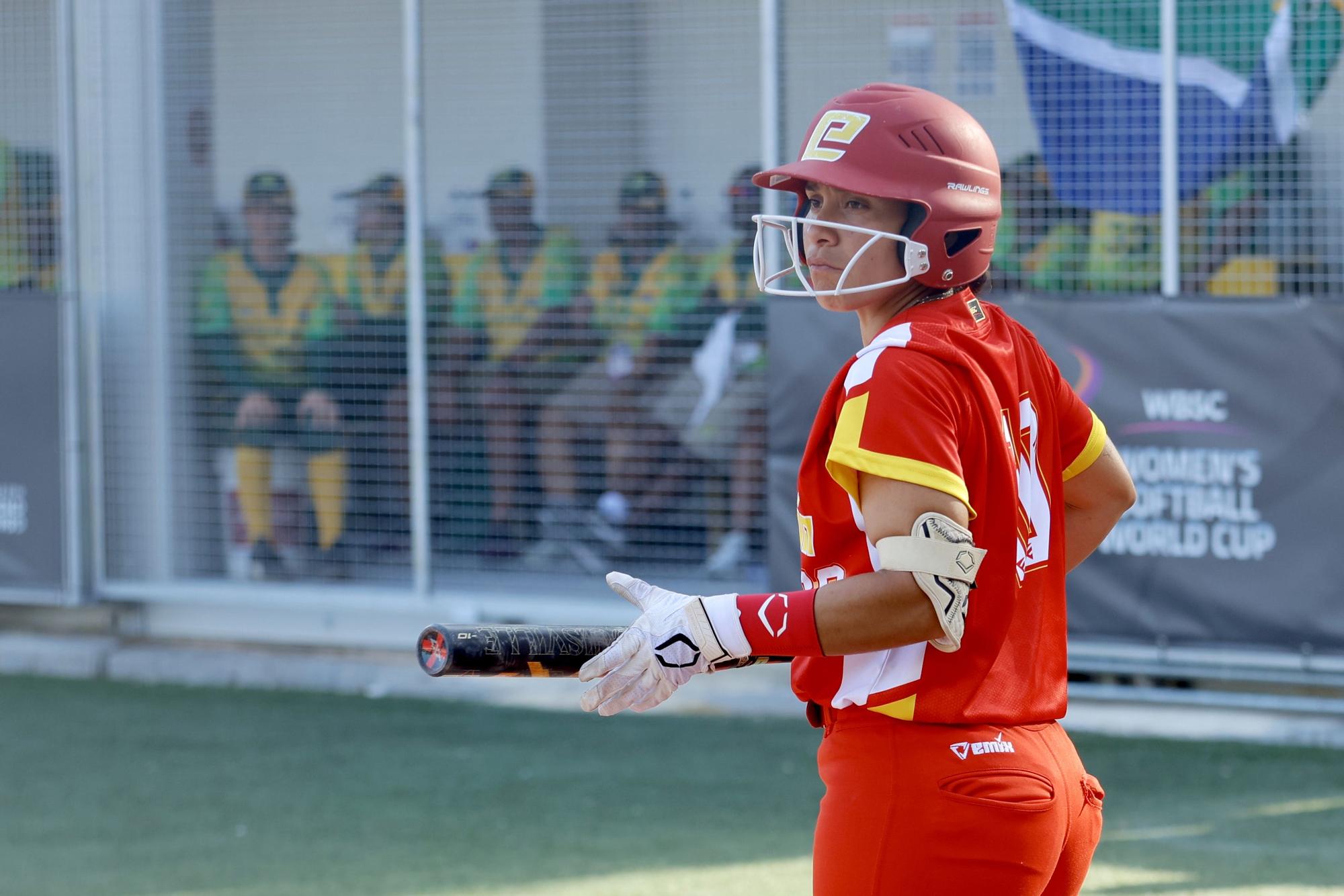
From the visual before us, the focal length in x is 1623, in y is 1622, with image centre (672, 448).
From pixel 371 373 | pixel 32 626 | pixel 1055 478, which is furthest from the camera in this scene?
pixel 32 626

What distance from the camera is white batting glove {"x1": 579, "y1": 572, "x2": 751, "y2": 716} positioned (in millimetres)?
2111

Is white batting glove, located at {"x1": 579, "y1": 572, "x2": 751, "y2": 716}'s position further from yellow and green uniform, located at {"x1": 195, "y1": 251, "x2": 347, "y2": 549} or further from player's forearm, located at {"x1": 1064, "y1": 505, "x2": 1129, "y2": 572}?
yellow and green uniform, located at {"x1": 195, "y1": 251, "x2": 347, "y2": 549}

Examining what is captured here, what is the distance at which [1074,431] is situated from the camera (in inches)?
101

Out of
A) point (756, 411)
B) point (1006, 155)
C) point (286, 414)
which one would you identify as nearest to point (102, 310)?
point (286, 414)

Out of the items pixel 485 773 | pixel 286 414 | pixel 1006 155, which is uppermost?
pixel 1006 155

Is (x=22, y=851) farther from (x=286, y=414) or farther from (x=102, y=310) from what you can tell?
(x=102, y=310)

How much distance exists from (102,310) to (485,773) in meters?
3.75

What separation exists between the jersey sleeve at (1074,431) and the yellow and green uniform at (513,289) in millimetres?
5341

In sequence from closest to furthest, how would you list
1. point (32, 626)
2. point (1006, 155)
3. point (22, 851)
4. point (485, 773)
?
point (22, 851)
point (485, 773)
point (1006, 155)
point (32, 626)

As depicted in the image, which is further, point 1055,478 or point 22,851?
point 22,851

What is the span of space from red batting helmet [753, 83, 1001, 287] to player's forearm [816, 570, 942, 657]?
47cm

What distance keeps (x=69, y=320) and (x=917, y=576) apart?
7.19m

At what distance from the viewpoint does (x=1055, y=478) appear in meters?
2.46

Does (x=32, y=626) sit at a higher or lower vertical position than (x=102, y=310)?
lower
